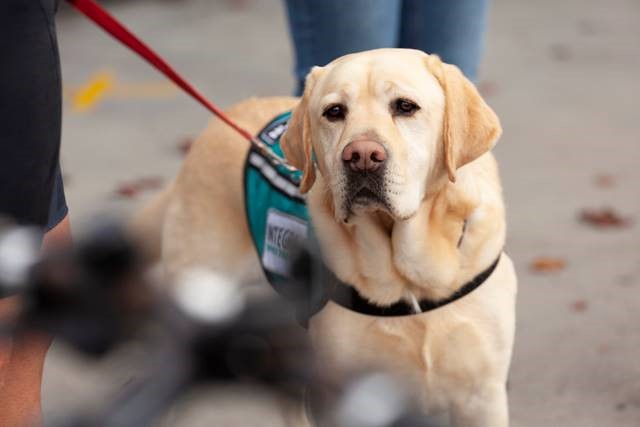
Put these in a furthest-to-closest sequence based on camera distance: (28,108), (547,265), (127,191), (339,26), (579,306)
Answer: (127,191)
(547,265)
(579,306)
(339,26)
(28,108)

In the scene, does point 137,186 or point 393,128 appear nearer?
point 393,128

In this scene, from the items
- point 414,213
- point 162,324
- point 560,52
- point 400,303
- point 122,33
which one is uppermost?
point 162,324

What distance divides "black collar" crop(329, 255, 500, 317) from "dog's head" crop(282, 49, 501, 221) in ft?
0.76

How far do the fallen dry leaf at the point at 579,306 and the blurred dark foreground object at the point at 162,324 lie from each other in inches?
126

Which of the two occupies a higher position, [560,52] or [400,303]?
[400,303]

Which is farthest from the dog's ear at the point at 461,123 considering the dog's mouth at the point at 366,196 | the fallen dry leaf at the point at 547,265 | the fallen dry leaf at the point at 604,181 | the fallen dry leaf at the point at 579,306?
the fallen dry leaf at the point at 604,181

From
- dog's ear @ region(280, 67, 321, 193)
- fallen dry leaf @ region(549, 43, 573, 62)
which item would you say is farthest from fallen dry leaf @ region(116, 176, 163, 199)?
fallen dry leaf @ region(549, 43, 573, 62)

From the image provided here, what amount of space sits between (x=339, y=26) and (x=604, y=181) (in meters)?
2.68

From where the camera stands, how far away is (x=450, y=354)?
260 cm

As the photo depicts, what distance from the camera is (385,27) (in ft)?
9.91

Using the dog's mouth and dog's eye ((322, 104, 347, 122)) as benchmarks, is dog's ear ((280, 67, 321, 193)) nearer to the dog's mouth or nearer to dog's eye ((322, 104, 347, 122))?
dog's eye ((322, 104, 347, 122))

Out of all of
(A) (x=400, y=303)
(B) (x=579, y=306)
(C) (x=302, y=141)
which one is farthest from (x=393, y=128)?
(B) (x=579, y=306)

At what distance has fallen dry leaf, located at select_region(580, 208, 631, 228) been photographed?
15.6 feet

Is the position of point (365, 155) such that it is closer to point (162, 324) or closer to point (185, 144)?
point (162, 324)
